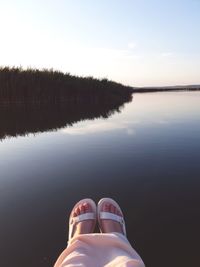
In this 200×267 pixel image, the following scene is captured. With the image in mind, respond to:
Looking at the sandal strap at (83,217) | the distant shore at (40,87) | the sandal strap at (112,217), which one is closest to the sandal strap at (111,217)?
the sandal strap at (112,217)

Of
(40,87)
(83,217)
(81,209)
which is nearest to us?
(83,217)

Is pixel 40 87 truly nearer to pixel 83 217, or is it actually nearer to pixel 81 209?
pixel 81 209

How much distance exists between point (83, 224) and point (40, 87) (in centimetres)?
1707

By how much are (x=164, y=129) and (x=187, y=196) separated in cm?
537

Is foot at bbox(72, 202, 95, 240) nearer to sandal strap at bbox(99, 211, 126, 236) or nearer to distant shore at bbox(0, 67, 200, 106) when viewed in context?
sandal strap at bbox(99, 211, 126, 236)

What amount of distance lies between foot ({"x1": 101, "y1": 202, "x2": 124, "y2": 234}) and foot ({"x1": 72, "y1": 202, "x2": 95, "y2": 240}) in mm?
121

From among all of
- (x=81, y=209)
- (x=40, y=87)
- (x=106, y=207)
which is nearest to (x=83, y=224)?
(x=81, y=209)

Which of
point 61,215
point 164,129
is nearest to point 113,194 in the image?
point 61,215

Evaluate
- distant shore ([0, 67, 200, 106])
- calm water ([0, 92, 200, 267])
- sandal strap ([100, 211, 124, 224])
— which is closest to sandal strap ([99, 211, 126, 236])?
sandal strap ([100, 211, 124, 224])

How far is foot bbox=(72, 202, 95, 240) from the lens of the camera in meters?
3.08

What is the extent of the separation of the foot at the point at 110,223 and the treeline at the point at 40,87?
16310 mm

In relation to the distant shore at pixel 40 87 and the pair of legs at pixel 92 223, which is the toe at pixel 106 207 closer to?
the pair of legs at pixel 92 223

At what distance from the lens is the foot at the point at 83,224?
3078 millimetres

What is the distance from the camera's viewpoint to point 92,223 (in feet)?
10.8
